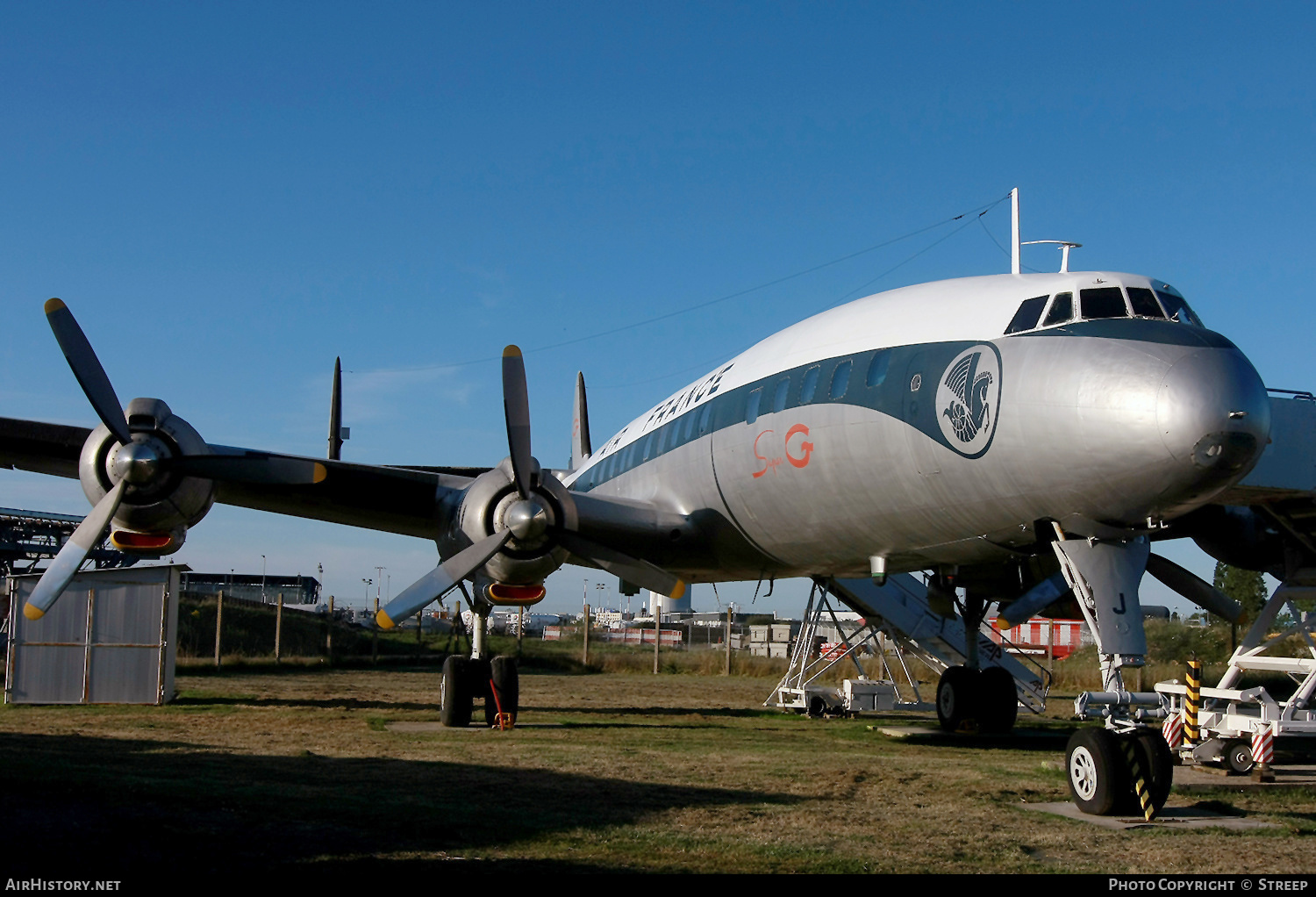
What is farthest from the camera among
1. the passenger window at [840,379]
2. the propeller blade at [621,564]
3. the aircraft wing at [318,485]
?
the aircraft wing at [318,485]

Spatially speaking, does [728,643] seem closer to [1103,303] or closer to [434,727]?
[434,727]

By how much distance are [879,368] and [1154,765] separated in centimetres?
400

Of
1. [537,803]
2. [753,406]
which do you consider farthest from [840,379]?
[537,803]

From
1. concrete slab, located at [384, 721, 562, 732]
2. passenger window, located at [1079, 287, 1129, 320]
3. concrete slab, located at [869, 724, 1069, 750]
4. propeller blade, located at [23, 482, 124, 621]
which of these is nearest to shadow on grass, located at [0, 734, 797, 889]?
propeller blade, located at [23, 482, 124, 621]

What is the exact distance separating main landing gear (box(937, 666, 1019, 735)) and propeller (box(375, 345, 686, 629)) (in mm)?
5515

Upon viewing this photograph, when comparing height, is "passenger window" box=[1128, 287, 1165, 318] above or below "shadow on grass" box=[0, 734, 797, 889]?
above

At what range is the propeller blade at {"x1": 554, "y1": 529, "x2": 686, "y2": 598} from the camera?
12.2m

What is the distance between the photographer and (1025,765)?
12164 mm

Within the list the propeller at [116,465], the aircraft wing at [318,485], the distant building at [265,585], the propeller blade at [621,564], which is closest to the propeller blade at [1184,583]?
the propeller blade at [621,564]

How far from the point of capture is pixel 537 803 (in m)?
8.41

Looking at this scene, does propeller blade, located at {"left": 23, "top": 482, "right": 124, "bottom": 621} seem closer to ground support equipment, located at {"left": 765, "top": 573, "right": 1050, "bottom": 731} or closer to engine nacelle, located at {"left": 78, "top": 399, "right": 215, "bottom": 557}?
engine nacelle, located at {"left": 78, "top": 399, "right": 215, "bottom": 557}

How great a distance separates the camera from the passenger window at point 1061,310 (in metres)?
9.06

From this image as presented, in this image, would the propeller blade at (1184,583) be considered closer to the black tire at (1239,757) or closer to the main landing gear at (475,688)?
the black tire at (1239,757)

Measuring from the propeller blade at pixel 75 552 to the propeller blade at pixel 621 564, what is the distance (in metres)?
4.58
